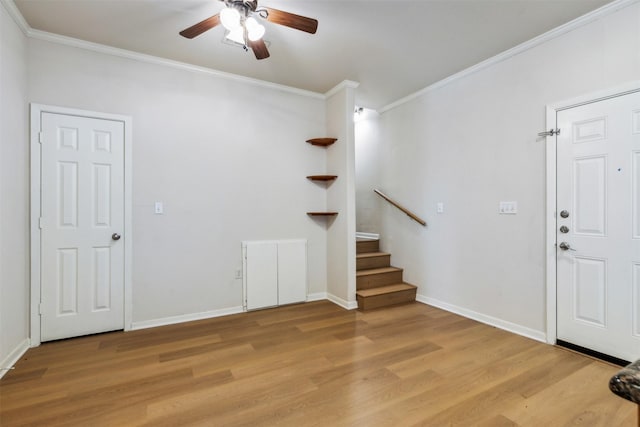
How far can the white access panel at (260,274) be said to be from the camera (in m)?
3.55

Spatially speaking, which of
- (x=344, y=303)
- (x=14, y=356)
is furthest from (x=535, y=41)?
(x=14, y=356)

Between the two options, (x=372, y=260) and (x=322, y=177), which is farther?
(x=372, y=260)

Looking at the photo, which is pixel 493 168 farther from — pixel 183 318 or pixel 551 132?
pixel 183 318

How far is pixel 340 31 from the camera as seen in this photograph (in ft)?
8.61

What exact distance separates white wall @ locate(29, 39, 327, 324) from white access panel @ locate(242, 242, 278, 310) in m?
0.11

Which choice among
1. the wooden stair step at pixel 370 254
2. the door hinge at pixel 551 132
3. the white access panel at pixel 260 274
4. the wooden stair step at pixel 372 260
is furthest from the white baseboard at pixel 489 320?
the white access panel at pixel 260 274

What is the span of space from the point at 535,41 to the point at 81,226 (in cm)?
450

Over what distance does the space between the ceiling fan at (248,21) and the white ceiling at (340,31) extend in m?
0.26

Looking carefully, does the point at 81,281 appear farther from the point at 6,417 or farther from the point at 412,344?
the point at 412,344

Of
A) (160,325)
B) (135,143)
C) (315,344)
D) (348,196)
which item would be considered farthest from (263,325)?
A: (135,143)

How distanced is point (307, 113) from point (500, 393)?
11.4 ft

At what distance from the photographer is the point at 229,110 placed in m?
3.47

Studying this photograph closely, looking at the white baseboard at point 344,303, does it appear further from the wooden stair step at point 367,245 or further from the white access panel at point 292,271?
the wooden stair step at point 367,245

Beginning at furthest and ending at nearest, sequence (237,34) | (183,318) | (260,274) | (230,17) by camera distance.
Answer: (260,274) < (183,318) < (237,34) < (230,17)
